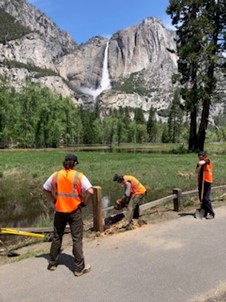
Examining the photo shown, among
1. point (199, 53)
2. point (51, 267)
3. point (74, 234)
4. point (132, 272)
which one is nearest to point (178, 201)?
point (132, 272)

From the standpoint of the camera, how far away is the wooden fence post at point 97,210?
10.3m

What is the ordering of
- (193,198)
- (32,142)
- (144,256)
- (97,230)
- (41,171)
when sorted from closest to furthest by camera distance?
1. (144,256)
2. (97,230)
3. (193,198)
4. (41,171)
5. (32,142)

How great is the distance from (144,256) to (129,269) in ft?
2.71

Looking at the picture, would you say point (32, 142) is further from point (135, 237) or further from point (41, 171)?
point (135, 237)

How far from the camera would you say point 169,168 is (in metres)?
25.5

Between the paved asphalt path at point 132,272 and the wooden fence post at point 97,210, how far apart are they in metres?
0.61

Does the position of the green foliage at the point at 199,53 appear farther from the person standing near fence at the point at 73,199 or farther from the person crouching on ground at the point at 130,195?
the person standing near fence at the point at 73,199

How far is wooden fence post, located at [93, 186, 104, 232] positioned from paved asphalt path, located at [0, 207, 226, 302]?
606mm

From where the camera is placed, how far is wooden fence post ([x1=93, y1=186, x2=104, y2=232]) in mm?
10320

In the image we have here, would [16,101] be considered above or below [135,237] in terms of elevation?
above

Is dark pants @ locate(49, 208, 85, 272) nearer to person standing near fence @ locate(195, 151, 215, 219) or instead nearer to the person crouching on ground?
the person crouching on ground

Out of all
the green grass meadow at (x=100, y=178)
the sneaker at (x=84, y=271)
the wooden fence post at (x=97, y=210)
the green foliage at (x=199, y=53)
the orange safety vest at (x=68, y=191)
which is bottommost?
the green grass meadow at (x=100, y=178)

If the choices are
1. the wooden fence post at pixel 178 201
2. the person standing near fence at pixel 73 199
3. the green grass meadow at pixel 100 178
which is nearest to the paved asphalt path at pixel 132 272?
the person standing near fence at pixel 73 199

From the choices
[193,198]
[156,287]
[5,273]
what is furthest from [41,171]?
[156,287]
